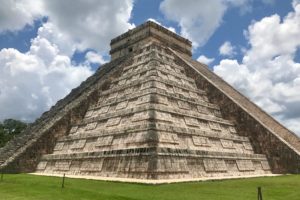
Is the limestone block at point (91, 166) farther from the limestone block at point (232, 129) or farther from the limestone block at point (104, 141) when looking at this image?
the limestone block at point (232, 129)

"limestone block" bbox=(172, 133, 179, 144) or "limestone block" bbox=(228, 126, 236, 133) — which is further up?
"limestone block" bbox=(228, 126, 236, 133)

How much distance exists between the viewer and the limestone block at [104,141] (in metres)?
15.8

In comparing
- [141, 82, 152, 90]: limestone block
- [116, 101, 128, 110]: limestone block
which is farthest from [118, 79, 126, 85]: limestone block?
[141, 82, 152, 90]: limestone block

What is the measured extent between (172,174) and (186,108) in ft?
19.5

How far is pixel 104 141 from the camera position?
16.1 meters

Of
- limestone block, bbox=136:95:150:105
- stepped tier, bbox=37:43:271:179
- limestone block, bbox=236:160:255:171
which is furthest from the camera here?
limestone block, bbox=136:95:150:105

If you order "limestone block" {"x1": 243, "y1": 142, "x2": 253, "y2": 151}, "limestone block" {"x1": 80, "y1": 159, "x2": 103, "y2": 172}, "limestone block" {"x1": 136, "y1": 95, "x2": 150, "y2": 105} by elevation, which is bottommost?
"limestone block" {"x1": 80, "y1": 159, "x2": 103, "y2": 172}

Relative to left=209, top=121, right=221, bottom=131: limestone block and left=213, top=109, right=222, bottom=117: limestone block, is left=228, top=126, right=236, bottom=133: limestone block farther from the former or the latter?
left=213, top=109, right=222, bottom=117: limestone block

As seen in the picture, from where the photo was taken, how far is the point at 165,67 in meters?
21.9

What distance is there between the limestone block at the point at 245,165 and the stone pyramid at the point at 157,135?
0.22 feet

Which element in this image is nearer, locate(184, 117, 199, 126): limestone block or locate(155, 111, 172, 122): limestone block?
locate(155, 111, 172, 122): limestone block

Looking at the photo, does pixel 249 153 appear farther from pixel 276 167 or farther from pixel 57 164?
pixel 57 164

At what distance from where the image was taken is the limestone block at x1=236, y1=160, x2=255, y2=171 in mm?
16248

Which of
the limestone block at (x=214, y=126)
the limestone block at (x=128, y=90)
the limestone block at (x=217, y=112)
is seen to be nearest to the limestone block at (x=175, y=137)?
the limestone block at (x=214, y=126)
